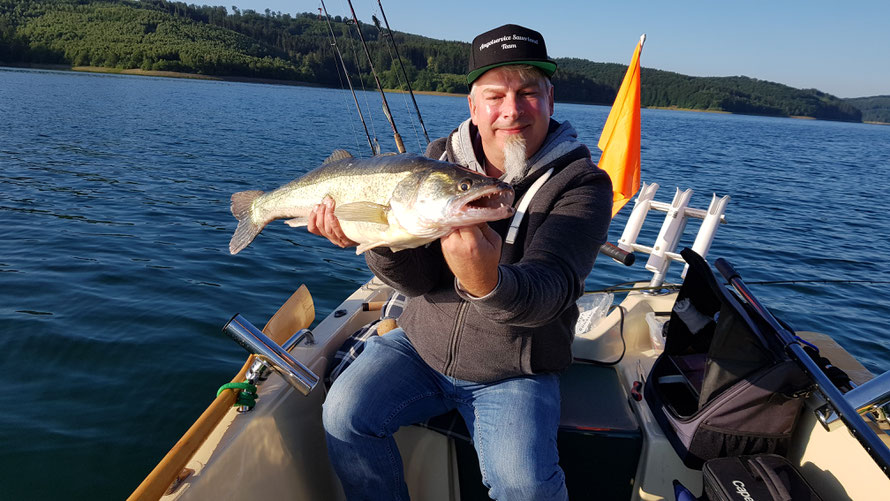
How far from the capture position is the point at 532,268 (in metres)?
2.07

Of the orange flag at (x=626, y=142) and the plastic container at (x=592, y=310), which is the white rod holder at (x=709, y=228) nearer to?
the plastic container at (x=592, y=310)

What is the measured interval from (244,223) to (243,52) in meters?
100

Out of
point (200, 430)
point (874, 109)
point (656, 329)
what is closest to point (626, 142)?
point (656, 329)

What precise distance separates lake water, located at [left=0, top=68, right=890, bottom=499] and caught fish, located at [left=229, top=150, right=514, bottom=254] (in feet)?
9.50

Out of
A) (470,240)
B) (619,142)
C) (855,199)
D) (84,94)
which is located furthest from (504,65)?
(84,94)

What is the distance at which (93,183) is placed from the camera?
1234 centimetres

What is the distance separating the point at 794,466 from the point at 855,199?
20.3m

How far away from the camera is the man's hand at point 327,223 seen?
8.18 feet

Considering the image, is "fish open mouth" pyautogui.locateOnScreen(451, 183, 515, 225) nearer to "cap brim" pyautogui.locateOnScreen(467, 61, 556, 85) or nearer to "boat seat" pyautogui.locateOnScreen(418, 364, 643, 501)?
"cap brim" pyautogui.locateOnScreen(467, 61, 556, 85)

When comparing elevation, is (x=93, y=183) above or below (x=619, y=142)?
below

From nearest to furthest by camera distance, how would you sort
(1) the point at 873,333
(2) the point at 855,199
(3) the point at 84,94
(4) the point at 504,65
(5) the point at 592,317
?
(4) the point at 504,65
(5) the point at 592,317
(1) the point at 873,333
(2) the point at 855,199
(3) the point at 84,94

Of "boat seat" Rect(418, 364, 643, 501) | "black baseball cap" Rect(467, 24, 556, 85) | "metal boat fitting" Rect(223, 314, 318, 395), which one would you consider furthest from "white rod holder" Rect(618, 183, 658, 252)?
"metal boat fitting" Rect(223, 314, 318, 395)

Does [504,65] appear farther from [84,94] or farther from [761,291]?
[84,94]

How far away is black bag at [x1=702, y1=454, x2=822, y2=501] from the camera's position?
225cm
